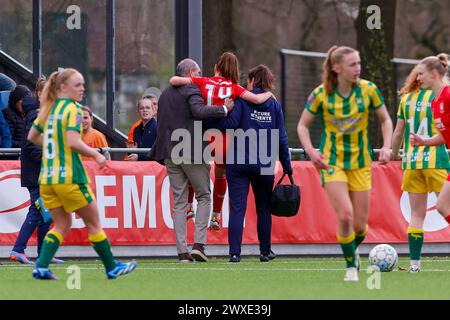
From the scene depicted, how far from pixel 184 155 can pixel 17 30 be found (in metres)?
7.76

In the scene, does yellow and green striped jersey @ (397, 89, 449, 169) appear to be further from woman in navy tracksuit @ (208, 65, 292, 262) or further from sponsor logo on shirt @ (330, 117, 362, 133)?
woman in navy tracksuit @ (208, 65, 292, 262)

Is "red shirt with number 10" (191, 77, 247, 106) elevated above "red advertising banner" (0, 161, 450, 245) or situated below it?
above

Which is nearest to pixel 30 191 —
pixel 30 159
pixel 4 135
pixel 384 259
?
pixel 30 159

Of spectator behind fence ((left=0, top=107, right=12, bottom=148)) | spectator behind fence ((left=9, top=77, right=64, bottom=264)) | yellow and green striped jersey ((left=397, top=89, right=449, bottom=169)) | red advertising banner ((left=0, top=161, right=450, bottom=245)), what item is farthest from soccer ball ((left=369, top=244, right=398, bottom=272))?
spectator behind fence ((left=0, top=107, right=12, bottom=148))

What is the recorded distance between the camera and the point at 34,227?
14406 millimetres

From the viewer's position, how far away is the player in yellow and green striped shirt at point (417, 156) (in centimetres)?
1252

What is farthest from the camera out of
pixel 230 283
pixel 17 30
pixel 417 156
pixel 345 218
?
pixel 17 30

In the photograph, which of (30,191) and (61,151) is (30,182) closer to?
(30,191)

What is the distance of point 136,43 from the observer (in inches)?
834

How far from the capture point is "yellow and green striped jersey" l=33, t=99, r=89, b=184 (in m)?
11.3

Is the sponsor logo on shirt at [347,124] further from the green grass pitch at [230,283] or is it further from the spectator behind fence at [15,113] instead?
the spectator behind fence at [15,113]

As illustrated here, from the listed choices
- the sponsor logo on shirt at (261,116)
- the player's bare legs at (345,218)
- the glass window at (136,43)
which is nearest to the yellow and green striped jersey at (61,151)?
the player's bare legs at (345,218)
